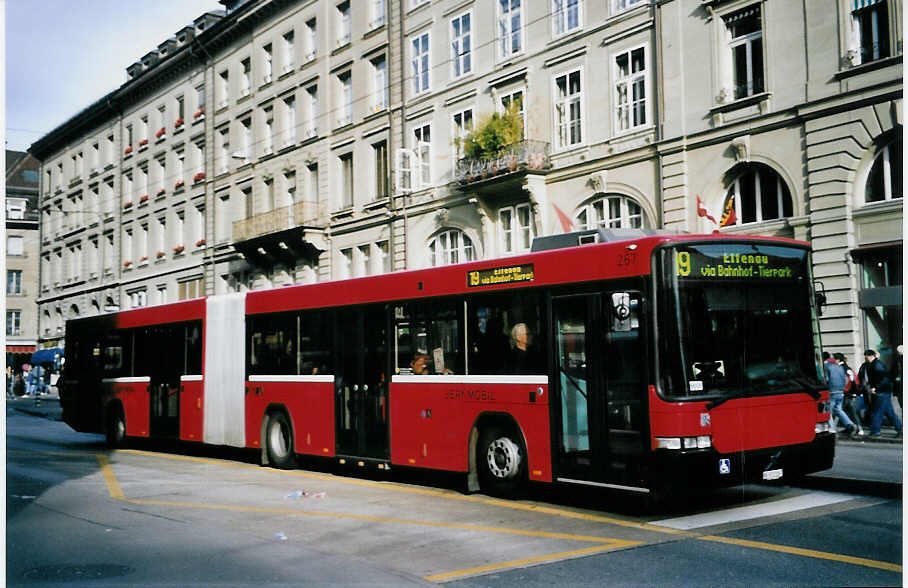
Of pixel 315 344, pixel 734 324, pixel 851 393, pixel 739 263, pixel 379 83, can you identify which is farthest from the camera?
pixel 379 83

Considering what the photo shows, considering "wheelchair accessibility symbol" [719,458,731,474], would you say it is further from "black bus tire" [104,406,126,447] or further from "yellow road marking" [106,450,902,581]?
"black bus tire" [104,406,126,447]

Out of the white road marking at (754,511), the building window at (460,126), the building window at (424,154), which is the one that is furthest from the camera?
the building window at (424,154)

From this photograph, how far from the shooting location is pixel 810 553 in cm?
777

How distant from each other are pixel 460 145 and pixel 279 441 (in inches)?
624

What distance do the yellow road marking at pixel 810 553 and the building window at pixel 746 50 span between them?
15.4 metres

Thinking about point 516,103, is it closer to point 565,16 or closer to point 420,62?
point 565,16

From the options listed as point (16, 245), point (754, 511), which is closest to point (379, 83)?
point (16, 245)

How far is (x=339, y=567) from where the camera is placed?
761cm

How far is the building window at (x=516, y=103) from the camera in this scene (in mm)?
27842

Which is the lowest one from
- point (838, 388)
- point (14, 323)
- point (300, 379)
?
point (838, 388)

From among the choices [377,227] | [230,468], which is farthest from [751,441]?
[377,227]

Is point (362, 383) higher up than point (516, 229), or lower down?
lower down

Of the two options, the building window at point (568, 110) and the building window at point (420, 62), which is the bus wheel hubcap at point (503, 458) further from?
the building window at point (420, 62)

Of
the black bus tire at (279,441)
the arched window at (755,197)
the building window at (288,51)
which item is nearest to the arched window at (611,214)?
the arched window at (755,197)
